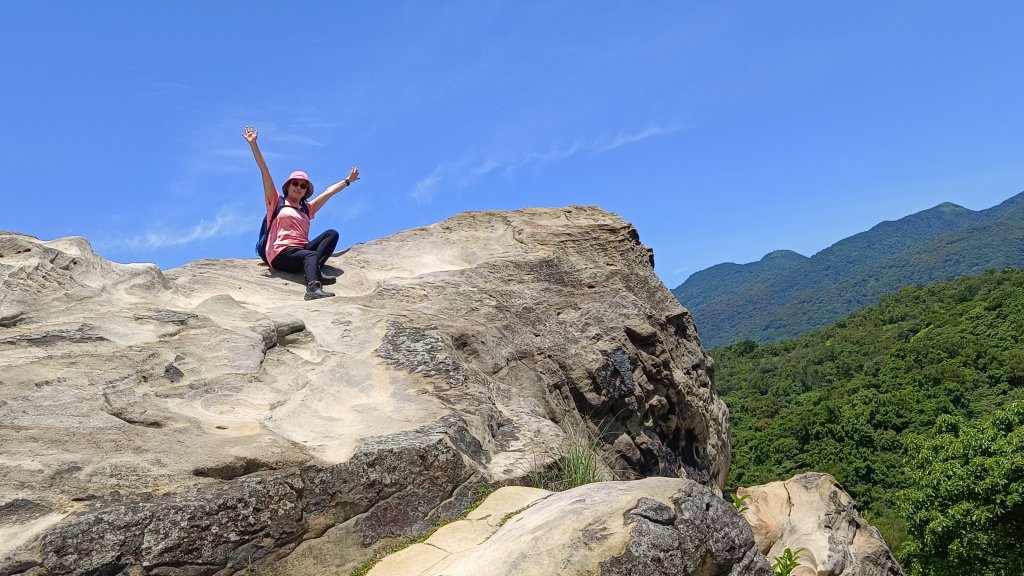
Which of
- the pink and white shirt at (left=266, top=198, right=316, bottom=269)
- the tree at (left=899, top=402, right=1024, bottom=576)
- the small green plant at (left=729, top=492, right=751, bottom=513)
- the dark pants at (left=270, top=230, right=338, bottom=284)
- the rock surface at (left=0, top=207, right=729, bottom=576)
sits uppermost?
the pink and white shirt at (left=266, top=198, right=316, bottom=269)

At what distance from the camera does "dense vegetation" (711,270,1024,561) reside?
32562mm

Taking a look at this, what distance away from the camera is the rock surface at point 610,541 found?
3.78 metres

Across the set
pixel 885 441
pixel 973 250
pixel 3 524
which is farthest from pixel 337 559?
pixel 973 250

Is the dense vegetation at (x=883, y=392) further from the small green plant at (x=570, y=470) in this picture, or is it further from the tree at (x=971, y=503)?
the small green plant at (x=570, y=470)

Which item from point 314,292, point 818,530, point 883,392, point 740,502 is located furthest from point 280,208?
point 883,392

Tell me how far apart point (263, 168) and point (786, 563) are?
6847 millimetres

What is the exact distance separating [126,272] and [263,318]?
5.09 feet

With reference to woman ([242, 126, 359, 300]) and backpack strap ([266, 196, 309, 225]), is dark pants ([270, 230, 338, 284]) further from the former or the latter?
backpack strap ([266, 196, 309, 225])

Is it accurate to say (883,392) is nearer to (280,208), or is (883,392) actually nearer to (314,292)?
(280,208)

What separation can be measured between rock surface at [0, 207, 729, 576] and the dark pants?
0.64ft

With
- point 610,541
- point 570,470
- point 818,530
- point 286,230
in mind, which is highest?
point 286,230

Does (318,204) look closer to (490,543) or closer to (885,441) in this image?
(490,543)

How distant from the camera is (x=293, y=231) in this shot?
366 inches

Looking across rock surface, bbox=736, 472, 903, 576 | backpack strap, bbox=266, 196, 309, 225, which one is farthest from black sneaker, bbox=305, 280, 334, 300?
rock surface, bbox=736, 472, 903, 576
